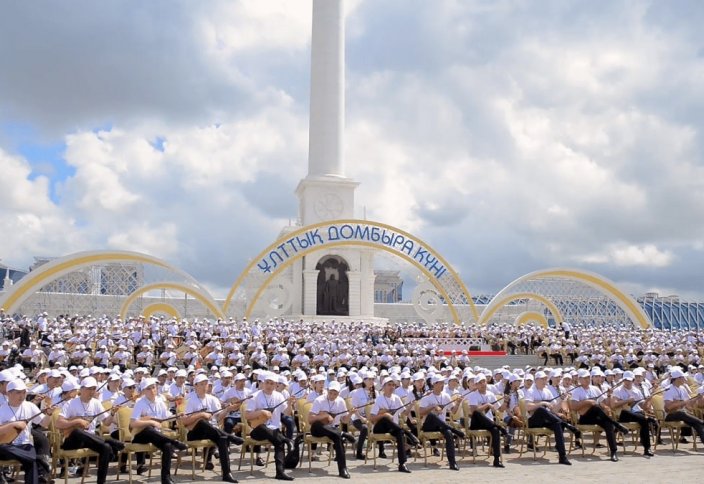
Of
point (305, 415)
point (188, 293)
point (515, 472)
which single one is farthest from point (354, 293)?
point (515, 472)

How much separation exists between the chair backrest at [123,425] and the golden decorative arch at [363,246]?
2657 centimetres

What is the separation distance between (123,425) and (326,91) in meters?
33.6

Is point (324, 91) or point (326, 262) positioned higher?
point (324, 91)

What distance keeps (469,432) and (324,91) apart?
32.3 meters

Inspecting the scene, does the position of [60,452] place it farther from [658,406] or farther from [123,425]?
[658,406]

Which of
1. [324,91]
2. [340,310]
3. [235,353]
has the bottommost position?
[235,353]

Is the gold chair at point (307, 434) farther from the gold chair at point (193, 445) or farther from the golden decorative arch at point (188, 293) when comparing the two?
the golden decorative arch at point (188, 293)

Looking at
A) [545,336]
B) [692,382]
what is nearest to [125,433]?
[692,382]

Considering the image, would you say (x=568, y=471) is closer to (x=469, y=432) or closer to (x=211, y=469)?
(x=469, y=432)

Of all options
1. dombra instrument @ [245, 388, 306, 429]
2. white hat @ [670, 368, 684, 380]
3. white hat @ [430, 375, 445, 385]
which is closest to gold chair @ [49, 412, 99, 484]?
dombra instrument @ [245, 388, 306, 429]

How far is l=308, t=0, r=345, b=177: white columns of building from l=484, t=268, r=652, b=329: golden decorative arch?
12.6 m

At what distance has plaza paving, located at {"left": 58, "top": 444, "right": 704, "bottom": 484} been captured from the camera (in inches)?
407

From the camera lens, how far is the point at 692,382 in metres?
16.8

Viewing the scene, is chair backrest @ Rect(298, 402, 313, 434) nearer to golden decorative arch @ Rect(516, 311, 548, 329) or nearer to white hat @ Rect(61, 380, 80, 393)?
white hat @ Rect(61, 380, 80, 393)
